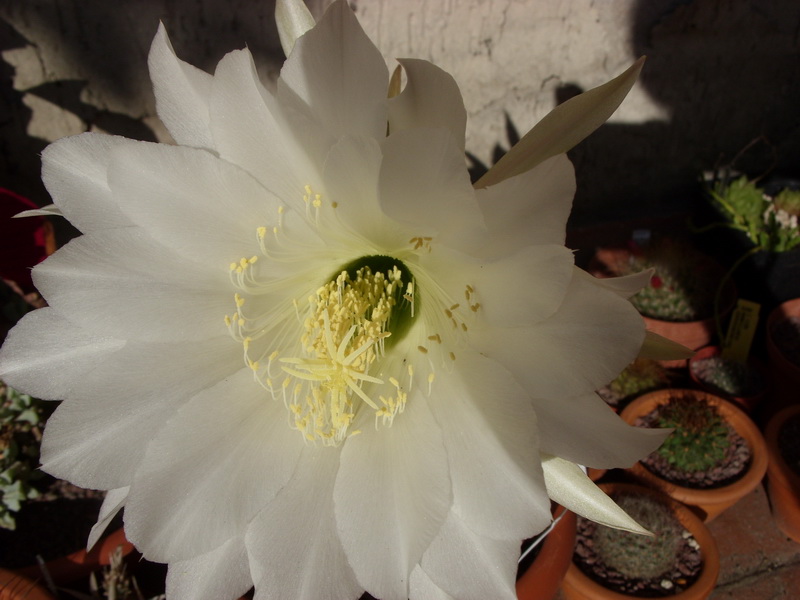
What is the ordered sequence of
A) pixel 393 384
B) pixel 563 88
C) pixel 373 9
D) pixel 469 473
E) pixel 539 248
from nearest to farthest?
pixel 539 248
pixel 469 473
pixel 393 384
pixel 373 9
pixel 563 88

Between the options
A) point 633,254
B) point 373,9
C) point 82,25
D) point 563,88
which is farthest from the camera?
point 633,254

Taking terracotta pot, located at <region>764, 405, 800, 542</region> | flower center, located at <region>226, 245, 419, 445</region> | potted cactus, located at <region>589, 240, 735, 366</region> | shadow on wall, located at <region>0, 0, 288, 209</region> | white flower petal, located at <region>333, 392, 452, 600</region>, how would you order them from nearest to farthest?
1. white flower petal, located at <region>333, 392, 452, 600</region>
2. flower center, located at <region>226, 245, 419, 445</region>
3. shadow on wall, located at <region>0, 0, 288, 209</region>
4. terracotta pot, located at <region>764, 405, 800, 542</region>
5. potted cactus, located at <region>589, 240, 735, 366</region>

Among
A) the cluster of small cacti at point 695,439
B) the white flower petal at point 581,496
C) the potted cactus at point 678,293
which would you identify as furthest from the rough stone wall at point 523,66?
the white flower petal at point 581,496

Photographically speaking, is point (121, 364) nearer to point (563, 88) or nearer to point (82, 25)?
point (82, 25)

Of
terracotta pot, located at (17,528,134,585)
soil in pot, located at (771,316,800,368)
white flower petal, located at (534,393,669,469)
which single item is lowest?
soil in pot, located at (771,316,800,368)

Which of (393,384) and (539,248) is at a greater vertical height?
(539,248)

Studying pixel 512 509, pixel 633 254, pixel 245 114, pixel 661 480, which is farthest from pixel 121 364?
pixel 633 254

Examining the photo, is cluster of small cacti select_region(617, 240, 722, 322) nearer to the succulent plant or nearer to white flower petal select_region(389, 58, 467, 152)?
the succulent plant

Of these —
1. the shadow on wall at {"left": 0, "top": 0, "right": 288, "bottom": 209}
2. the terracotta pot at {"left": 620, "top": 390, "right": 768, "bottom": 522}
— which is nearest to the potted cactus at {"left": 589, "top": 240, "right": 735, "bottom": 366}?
the terracotta pot at {"left": 620, "top": 390, "right": 768, "bottom": 522}
